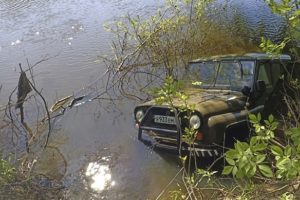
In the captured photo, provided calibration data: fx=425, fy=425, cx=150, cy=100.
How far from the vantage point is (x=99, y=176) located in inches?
263

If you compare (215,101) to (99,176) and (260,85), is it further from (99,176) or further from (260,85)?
(99,176)

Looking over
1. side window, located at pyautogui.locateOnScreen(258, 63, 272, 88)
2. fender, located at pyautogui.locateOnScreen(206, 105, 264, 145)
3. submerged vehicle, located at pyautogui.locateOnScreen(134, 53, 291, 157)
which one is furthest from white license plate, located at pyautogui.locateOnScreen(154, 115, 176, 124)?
side window, located at pyautogui.locateOnScreen(258, 63, 272, 88)

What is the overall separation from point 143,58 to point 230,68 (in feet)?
14.9

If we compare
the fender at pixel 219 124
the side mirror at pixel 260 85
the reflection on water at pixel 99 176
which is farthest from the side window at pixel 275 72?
the reflection on water at pixel 99 176

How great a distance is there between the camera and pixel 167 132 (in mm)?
6129

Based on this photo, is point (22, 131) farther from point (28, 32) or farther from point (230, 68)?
point (28, 32)

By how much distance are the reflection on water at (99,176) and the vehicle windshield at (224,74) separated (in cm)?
198

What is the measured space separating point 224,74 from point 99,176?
8.46ft

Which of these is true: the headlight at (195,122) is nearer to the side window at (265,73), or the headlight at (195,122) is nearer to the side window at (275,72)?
the side window at (265,73)

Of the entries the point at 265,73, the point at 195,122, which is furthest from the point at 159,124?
the point at 265,73

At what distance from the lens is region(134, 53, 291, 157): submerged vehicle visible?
5.80 metres

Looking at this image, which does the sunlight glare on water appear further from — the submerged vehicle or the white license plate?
the white license plate

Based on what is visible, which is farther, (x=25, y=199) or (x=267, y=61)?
(x=267, y=61)

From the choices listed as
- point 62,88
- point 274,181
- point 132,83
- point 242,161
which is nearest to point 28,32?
point 62,88
